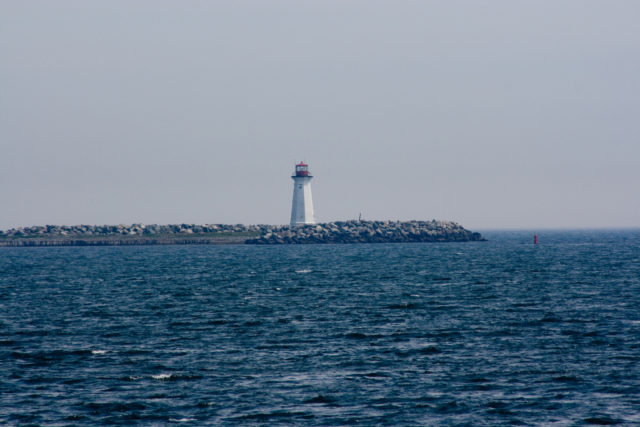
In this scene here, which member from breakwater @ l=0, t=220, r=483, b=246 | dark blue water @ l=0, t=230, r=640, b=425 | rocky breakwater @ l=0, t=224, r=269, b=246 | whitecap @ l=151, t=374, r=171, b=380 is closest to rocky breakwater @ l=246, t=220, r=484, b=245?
breakwater @ l=0, t=220, r=483, b=246

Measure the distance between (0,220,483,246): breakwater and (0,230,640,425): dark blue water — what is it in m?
104

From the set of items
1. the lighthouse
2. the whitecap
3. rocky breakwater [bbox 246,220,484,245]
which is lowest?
the whitecap

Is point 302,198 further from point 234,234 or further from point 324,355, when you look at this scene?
point 324,355

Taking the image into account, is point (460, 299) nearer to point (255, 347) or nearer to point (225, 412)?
point (255, 347)

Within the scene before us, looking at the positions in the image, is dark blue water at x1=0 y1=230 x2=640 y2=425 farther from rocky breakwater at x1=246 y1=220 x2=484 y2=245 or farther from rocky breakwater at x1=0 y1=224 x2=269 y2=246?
rocky breakwater at x1=0 y1=224 x2=269 y2=246

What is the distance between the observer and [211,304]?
48.1 meters

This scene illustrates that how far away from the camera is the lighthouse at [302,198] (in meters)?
147

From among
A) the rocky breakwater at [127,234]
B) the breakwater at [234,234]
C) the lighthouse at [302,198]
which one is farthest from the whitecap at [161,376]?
the rocky breakwater at [127,234]

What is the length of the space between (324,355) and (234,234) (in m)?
150

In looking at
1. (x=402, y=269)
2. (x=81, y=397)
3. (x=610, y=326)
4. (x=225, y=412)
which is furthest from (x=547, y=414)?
(x=402, y=269)

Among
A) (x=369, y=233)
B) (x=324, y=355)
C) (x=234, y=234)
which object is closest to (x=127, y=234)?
(x=234, y=234)

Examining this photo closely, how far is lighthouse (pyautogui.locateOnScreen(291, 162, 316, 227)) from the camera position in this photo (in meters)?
147

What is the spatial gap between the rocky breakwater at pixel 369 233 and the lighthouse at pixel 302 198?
208cm

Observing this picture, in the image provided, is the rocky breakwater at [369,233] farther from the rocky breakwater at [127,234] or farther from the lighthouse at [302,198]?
the rocky breakwater at [127,234]
